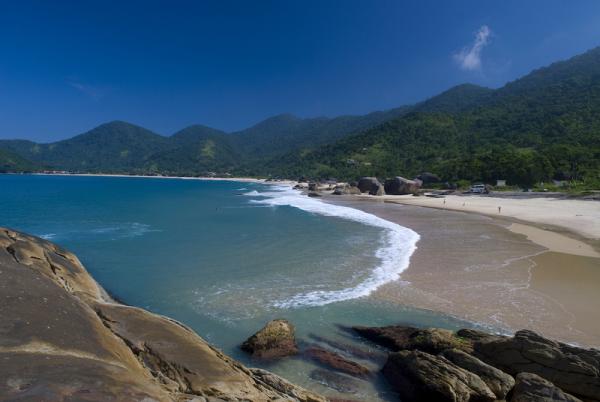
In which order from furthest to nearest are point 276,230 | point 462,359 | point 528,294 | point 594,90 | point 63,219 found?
point 594,90 < point 63,219 < point 276,230 < point 528,294 < point 462,359

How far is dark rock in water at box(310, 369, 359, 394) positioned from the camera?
898 centimetres

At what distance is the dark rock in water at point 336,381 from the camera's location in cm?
898

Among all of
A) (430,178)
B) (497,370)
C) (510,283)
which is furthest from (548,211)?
(430,178)

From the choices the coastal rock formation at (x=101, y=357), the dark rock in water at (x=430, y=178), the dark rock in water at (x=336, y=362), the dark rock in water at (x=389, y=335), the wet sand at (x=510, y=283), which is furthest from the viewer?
the dark rock in water at (x=430, y=178)

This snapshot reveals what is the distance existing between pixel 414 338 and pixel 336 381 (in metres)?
2.89

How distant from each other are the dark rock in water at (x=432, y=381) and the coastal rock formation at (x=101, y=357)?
263 cm

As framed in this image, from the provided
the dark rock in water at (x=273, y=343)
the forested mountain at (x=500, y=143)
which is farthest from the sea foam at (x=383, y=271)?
the forested mountain at (x=500, y=143)

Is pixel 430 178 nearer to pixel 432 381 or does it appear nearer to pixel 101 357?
pixel 432 381

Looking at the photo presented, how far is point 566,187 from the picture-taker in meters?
60.4

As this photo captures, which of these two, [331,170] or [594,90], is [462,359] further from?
[594,90]

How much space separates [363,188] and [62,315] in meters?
80.0

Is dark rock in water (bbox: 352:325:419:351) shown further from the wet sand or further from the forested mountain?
the forested mountain

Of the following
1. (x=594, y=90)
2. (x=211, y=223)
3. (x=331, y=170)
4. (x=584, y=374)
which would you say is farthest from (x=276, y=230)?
(x=594, y=90)

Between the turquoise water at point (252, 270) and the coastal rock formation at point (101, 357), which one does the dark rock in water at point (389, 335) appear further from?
the coastal rock formation at point (101, 357)
